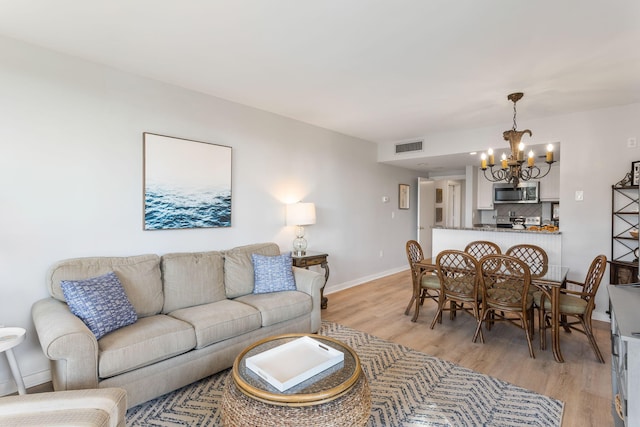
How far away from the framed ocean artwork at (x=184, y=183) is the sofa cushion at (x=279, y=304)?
975 millimetres

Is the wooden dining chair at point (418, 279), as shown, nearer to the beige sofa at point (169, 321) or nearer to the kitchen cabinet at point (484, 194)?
the beige sofa at point (169, 321)

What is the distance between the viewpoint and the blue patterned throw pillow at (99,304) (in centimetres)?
213

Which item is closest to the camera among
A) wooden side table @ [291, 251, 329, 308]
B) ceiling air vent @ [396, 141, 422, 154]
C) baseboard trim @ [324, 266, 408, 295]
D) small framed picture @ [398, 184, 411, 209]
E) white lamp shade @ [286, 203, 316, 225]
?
wooden side table @ [291, 251, 329, 308]

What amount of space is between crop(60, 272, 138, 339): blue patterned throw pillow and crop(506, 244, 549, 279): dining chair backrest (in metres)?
3.82

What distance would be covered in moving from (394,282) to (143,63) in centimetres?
470

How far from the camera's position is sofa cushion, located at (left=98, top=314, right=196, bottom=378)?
1.95m

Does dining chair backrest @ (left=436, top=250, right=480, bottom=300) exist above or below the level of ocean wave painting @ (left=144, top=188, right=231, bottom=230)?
below

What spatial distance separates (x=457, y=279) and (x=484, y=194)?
3.81 m

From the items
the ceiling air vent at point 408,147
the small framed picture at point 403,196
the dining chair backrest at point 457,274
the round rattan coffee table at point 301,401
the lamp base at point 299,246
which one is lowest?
the round rattan coffee table at point 301,401

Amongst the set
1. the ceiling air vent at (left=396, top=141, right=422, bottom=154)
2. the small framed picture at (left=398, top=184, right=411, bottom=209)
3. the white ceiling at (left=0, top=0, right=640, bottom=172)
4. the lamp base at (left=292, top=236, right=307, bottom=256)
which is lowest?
the lamp base at (left=292, top=236, right=307, bottom=256)

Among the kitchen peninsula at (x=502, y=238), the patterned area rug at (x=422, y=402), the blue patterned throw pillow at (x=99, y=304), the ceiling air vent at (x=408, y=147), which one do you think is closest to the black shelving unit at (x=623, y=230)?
the kitchen peninsula at (x=502, y=238)

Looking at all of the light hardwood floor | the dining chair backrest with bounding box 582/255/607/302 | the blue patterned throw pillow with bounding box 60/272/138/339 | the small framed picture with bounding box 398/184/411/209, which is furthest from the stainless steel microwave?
the blue patterned throw pillow with bounding box 60/272/138/339

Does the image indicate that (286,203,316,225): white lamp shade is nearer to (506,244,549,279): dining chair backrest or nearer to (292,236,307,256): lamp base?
(292,236,307,256): lamp base

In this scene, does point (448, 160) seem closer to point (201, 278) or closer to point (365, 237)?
point (365, 237)
